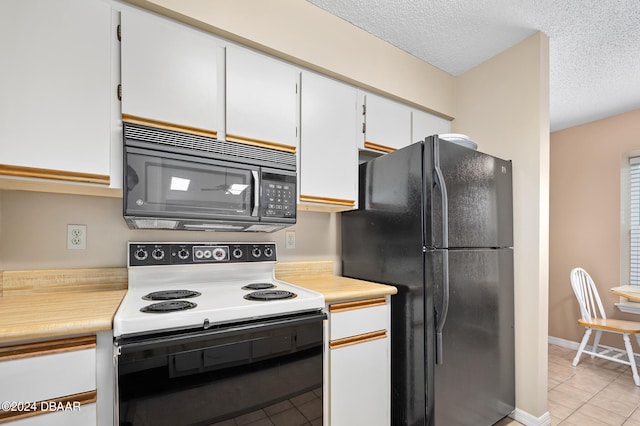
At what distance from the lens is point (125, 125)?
1318 millimetres

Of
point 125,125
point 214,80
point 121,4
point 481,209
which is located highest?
point 121,4

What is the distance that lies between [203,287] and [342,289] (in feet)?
2.48

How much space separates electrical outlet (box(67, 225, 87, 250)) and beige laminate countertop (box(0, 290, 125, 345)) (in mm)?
233

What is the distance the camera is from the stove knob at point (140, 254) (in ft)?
4.99

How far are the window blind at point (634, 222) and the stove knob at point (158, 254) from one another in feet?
14.0

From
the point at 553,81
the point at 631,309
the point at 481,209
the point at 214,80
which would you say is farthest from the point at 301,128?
the point at 631,309

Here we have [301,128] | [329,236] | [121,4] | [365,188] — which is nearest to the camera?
[121,4]

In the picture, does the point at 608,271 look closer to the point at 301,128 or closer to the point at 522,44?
the point at 522,44

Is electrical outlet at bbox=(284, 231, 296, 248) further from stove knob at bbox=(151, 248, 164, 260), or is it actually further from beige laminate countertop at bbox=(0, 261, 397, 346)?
stove knob at bbox=(151, 248, 164, 260)

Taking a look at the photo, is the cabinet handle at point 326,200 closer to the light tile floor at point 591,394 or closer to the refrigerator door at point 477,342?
the refrigerator door at point 477,342

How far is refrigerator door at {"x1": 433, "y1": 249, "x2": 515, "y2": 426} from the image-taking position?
1.62 metres

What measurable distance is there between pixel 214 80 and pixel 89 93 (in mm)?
532

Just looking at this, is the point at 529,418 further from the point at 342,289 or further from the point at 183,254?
the point at 183,254

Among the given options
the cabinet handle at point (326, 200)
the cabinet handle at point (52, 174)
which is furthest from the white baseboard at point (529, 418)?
the cabinet handle at point (52, 174)
